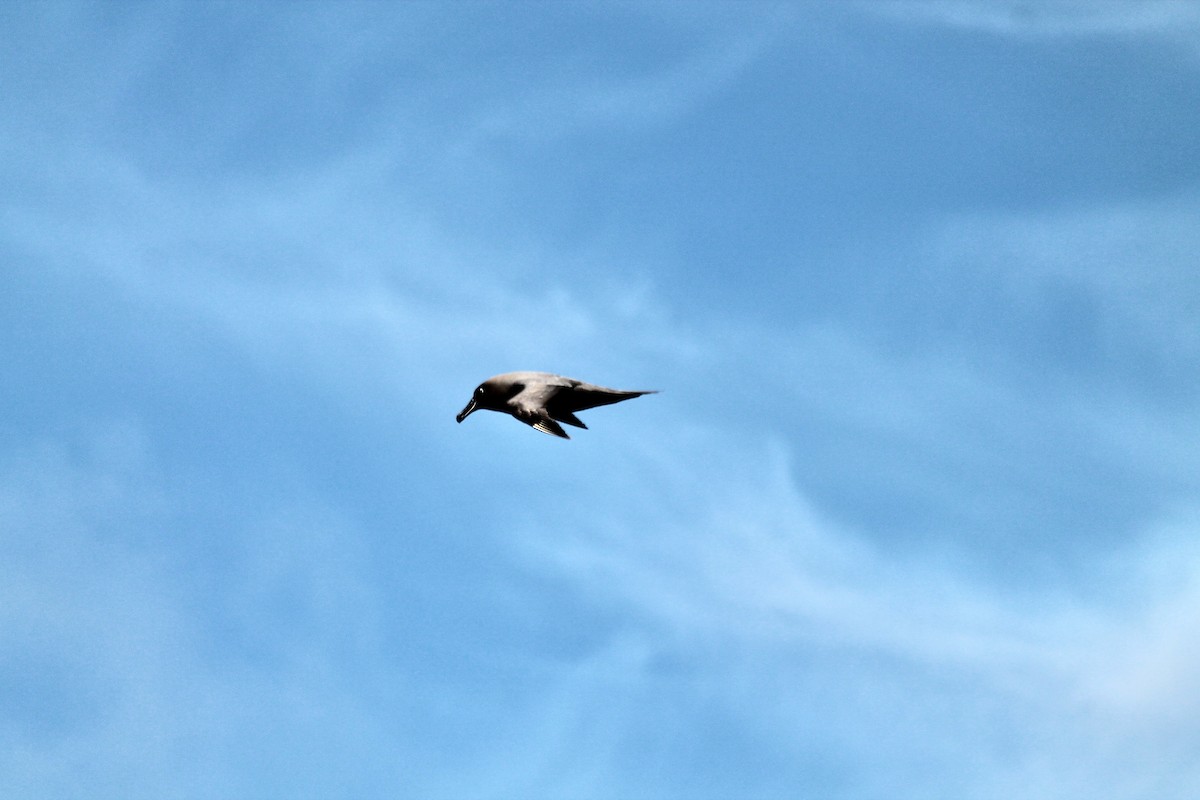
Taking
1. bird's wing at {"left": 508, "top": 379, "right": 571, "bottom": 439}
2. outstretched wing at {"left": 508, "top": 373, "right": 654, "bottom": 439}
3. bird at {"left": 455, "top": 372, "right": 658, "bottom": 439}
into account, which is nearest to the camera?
bird's wing at {"left": 508, "top": 379, "right": 571, "bottom": 439}

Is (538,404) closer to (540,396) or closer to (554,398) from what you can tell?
(540,396)

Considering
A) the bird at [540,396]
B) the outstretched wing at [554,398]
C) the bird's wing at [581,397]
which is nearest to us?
the outstretched wing at [554,398]

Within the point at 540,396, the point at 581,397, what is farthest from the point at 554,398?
the point at 581,397

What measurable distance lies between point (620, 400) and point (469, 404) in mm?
5084

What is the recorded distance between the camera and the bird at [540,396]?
4028 cm

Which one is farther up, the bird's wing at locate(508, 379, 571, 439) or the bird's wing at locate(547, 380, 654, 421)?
the bird's wing at locate(547, 380, 654, 421)

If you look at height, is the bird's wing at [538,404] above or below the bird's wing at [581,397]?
below

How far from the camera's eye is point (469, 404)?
42688mm

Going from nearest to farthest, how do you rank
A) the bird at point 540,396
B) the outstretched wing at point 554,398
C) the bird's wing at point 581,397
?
the outstretched wing at point 554,398, the bird at point 540,396, the bird's wing at point 581,397

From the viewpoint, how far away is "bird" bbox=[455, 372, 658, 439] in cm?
4028

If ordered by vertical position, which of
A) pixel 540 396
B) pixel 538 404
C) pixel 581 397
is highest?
pixel 581 397

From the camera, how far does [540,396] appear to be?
40625 mm

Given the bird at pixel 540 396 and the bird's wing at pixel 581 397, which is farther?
the bird's wing at pixel 581 397

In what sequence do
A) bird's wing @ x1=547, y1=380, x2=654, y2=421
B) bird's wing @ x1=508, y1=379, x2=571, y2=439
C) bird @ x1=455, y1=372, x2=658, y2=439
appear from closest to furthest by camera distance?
bird's wing @ x1=508, y1=379, x2=571, y2=439
bird @ x1=455, y1=372, x2=658, y2=439
bird's wing @ x1=547, y1=380, x2=654, y2=421
